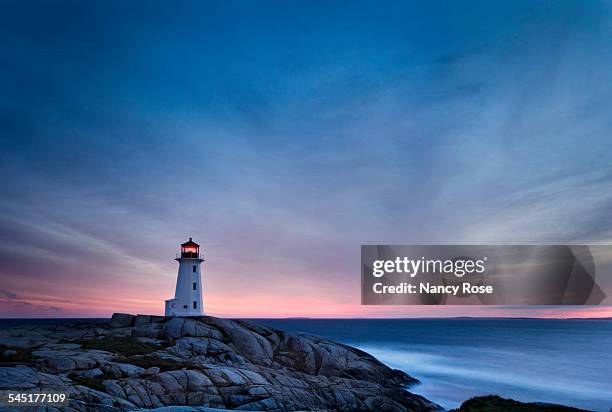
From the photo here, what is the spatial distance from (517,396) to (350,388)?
23.0m

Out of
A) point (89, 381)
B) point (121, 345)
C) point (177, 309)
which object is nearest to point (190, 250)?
point (177, 309)

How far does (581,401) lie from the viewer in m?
40.3

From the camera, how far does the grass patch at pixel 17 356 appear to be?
23359 millimetres

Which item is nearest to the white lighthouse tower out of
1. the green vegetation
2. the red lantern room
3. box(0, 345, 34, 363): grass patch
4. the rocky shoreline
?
the red lantern room

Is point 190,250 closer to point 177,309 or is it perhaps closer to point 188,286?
point 188,286

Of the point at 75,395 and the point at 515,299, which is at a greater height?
the point at 515,299

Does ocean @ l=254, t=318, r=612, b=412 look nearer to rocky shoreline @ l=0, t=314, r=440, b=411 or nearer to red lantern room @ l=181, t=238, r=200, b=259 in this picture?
rocky shoreline @ l=0, t=314, r=440, b=411

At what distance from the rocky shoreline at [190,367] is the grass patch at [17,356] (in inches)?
1.9

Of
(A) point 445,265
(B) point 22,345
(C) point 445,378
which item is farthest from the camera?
(C) point 445,378

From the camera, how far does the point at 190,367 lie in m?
25.5

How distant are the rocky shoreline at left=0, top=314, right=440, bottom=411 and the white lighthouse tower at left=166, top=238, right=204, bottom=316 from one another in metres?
4.99

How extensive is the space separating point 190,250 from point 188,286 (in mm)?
4123

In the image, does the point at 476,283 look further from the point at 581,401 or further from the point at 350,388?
the point at 581,401

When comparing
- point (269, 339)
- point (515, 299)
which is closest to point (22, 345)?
point (269, 339)
